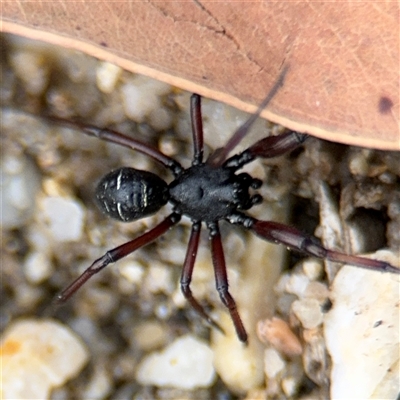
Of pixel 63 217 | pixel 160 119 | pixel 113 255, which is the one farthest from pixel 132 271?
pixel 160 119

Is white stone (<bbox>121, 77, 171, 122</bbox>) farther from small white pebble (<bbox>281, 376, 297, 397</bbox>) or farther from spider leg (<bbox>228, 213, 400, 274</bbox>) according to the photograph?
small white pebble (<bbox>281, 376, 297, 397</bbox>)

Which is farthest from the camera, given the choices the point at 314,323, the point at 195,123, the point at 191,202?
the point at 191,202

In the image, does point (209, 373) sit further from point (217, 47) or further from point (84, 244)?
point (217, 47)

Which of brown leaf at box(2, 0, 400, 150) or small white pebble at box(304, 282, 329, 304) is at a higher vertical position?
brown leaf at box(2, 0, 400, 150)

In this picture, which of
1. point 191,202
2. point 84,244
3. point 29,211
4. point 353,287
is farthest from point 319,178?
point 29,211

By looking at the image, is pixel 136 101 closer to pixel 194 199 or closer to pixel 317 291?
pixel 194 199

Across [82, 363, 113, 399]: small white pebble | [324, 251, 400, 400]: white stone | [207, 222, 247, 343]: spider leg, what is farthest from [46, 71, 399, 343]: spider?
[82, 363, 113, 399]: small white pebble

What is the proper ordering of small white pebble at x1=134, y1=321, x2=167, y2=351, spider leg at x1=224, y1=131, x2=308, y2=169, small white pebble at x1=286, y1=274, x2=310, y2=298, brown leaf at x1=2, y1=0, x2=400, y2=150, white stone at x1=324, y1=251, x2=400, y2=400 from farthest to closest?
small white pebble at x1=134, y1=321, x2=167, y2=351 < small white pebble at x1=286, y1=274, x2=310, y2=298 < spider leg at x1=224, y1=131, x2=308, y2=169 < white stone at x1=324, y1=251, x2=400, y2=400 < brown leaf at x1=2, y1=0, x2=400, y2=150
